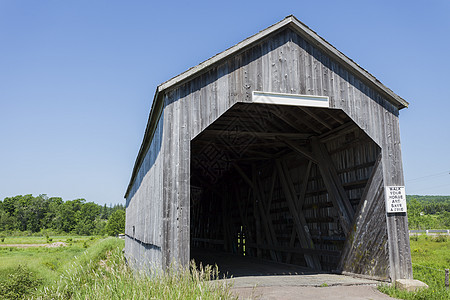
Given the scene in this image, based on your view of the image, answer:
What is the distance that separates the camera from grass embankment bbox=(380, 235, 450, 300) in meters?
6.33

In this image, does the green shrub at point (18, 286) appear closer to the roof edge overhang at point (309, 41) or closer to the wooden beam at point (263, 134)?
the roof edge overhang at point (309, 41)

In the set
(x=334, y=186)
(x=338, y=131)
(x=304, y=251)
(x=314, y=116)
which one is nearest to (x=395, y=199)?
(x=334, y=186)

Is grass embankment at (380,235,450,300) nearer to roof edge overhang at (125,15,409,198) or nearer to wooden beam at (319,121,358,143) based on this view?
wooden beam at (319,121,358,143)

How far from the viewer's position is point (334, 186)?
377 inches

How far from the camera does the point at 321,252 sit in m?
10.0

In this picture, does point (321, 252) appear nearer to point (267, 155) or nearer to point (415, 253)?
point (267, 155)

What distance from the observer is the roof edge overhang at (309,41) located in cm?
691

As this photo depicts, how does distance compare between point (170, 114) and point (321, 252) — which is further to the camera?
point (321, 252)

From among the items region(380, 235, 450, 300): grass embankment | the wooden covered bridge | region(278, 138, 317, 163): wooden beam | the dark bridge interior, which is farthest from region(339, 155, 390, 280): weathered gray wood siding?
region(278, 138, 317, 163): wooden beam

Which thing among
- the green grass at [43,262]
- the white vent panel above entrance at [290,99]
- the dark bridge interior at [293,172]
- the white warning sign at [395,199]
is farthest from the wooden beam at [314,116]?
the green grass at [43,262]

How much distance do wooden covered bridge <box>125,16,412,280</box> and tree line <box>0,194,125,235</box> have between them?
86780mm

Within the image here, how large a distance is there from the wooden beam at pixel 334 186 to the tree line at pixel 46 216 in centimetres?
8791

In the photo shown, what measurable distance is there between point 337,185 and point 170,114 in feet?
16.0

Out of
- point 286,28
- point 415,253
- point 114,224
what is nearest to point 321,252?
point 286,28
